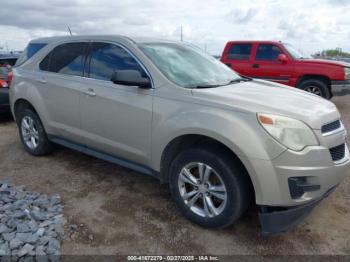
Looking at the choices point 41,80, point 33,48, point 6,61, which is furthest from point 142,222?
point 6,61

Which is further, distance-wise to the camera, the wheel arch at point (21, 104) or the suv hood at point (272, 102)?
the wheel arch at point (21, 104)

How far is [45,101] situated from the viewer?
4.48 metres

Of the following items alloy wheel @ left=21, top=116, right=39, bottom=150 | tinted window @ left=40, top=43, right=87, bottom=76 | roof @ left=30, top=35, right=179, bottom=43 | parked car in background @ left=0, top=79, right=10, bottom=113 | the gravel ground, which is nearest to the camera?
the gravel ground

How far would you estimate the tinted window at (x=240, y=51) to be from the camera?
9836mm

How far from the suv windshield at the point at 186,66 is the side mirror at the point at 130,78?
243mm

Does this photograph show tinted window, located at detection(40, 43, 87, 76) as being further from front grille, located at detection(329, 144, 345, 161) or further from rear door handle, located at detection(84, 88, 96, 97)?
front grille, located at detection(329, 144, 345, 161)

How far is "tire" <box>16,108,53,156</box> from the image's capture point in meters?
4.75

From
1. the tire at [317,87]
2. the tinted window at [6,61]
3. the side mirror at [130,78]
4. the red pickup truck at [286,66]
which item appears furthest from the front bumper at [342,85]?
the tinted window at [6,61]

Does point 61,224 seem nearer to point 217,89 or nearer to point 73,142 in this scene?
point 73,142

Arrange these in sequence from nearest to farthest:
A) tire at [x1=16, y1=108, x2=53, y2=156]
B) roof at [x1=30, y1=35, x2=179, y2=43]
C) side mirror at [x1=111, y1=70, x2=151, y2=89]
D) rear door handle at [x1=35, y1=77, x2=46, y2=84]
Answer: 1. side mirror at [x1=111, y1=70, x2=151, y2=89]
2. roof at [x1=30, y1=35, x2=179, y2=43]
3. rear door handle at [x1=35, y1=77, x2=46, y2=84]
4. tire at [x1=16, y1=108, x2=53, y2=156]

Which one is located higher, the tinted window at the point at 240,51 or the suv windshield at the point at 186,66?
the suv windshield at the point at 186,66

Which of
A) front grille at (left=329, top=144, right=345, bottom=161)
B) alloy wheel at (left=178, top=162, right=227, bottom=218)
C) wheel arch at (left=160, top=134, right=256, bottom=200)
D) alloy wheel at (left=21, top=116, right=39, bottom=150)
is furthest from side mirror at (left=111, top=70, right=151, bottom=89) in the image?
alloy wheel at (left=21, top=116, right=39, bottom=150)

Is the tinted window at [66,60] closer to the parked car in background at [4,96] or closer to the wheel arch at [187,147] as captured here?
the wheel arch at [187,147]

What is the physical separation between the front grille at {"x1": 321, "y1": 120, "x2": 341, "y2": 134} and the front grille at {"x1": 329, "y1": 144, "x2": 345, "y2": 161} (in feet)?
0.53
